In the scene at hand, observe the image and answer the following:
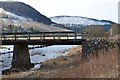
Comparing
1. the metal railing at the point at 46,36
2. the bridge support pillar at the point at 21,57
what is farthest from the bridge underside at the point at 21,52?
the metal railing at the point at 46,36

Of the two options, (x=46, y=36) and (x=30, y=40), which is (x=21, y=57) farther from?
(x=46, y=36)

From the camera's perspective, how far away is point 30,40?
5353 cm

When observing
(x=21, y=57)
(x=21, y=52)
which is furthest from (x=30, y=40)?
(x=21, y=57)

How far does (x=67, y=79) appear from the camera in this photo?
675 inches

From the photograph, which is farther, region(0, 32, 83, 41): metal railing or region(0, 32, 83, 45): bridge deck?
region(0, 32, 83, 41): metal railing

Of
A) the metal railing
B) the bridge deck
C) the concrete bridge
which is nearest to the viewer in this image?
the bridge deck

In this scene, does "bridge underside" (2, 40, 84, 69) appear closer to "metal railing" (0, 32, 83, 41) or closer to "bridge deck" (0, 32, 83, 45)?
"bridge deck" (0, 32, 83, 45)

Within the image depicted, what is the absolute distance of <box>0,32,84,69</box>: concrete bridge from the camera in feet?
172

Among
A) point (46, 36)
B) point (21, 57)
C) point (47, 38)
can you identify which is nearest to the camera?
point (46, 36)

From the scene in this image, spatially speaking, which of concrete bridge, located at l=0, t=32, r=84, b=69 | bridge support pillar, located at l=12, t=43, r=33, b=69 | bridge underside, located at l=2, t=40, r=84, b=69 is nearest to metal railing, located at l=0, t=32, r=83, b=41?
concrete bridge, located at l=0, t=32, r=84, b=69

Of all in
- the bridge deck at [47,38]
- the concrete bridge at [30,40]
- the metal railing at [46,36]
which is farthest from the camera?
the metal railing at [46,36]

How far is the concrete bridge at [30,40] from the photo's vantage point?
52438 mm

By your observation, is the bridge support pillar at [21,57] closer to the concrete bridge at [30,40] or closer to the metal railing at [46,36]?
the concrete bridge at [30,40]

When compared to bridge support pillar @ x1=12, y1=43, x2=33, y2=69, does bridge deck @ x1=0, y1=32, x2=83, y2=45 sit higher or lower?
higher
